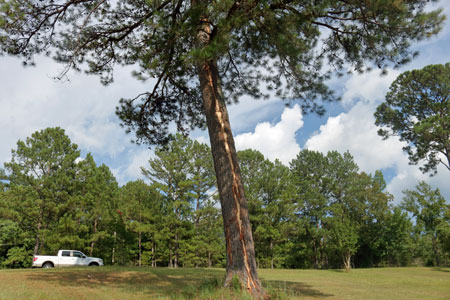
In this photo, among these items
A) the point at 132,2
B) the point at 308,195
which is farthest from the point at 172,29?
the point at 308,195

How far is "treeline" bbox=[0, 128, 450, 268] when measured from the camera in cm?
2272

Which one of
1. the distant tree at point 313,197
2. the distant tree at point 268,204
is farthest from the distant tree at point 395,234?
the distant tree at point 268,204

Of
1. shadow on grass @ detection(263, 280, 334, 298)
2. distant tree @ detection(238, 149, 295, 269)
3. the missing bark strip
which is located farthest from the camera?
distant tree @ detection(238, 149, 295, 269)

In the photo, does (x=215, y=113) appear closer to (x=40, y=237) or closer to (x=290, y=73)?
(x=290, y=73)

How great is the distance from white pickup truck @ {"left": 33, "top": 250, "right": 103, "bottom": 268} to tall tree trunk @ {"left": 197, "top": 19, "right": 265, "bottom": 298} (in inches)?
673

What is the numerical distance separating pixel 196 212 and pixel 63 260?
1304cm

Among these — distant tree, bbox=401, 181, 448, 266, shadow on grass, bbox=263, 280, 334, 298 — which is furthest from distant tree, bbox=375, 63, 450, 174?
shadow on grass, bbox=263, 280, 334, 298

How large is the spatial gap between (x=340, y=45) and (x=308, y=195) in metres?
29.7

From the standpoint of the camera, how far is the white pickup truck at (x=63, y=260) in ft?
55.4

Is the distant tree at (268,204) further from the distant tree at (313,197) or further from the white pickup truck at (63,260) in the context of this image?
the white pickup truck at (63,260)

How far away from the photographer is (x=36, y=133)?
77.0 feet

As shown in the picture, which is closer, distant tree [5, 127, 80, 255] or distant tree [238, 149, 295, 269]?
distant tree [5, 127, 80, 255]

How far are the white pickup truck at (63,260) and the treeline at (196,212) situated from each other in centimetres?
353

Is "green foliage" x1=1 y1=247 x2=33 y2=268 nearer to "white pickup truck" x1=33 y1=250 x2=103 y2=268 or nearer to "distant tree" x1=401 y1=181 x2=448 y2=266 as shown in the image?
"white pickup truck" x1=33 y1=250 x2=103 y2=268
